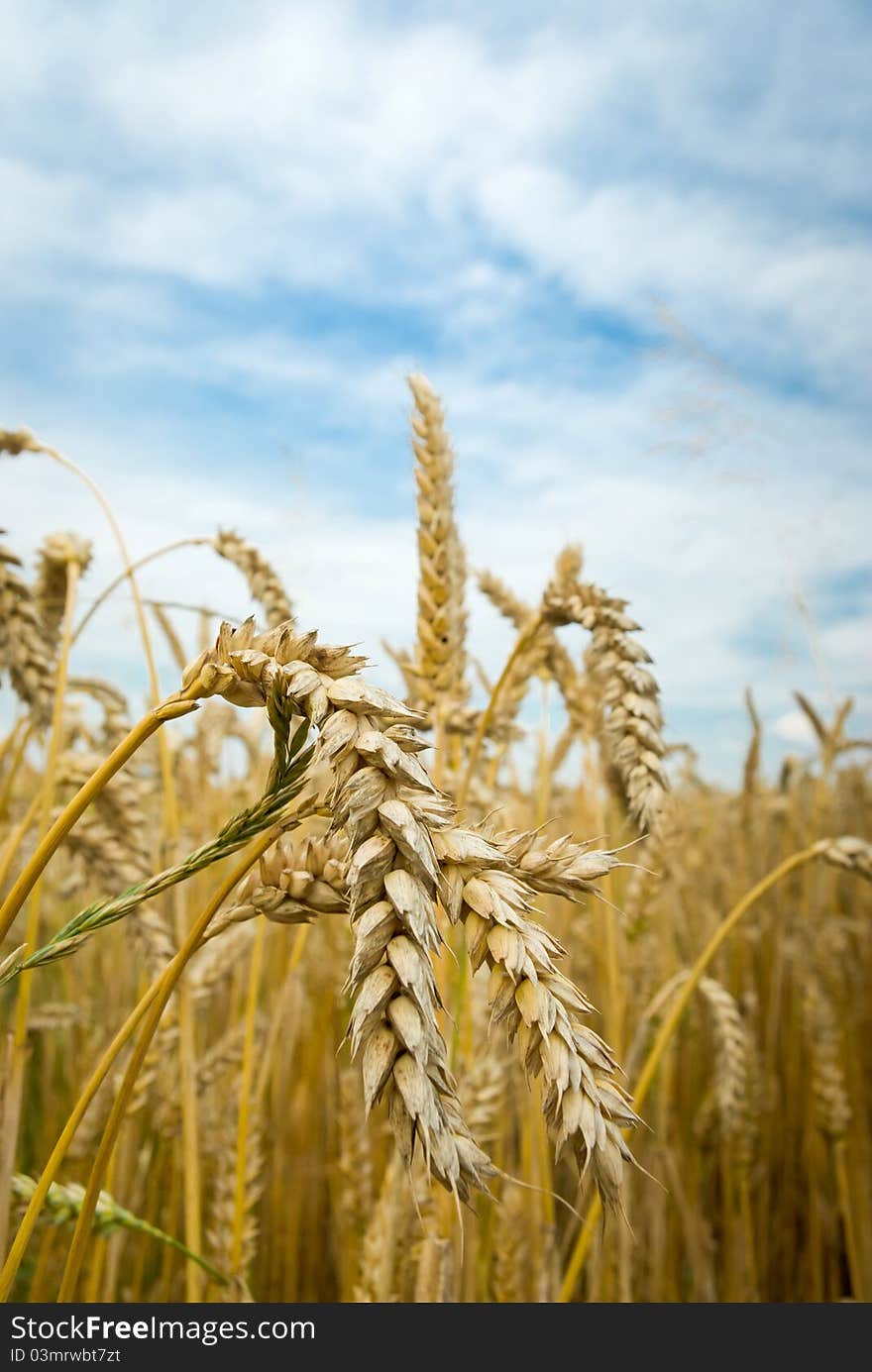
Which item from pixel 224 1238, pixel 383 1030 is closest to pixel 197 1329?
pixel 224 1238

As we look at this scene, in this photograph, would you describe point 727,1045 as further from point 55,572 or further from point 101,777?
point 101,777

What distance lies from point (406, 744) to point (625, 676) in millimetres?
572

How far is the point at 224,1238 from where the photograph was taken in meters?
1.54

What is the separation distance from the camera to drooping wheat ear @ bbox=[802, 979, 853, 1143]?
7.81 feet

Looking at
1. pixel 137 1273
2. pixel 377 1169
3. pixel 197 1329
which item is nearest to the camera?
pixel 197 1329

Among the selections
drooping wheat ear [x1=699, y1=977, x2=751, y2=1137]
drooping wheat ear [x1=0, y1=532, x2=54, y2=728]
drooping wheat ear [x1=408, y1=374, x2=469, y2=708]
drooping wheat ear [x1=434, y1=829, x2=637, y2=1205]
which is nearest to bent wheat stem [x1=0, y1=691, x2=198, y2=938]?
drooping wheat ear [x1=434, y1=829, x2=637, y2=1205]

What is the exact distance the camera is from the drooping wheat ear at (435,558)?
1.34m

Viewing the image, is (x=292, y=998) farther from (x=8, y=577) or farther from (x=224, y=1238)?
(x=8, y=577)

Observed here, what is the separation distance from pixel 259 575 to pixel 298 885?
858 millimetres

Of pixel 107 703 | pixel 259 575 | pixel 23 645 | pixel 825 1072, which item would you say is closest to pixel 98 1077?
pixel 23 645

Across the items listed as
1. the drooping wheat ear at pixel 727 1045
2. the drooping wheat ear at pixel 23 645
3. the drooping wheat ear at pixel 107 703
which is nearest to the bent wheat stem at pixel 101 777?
the drooping wheat ear at pixel 23 645

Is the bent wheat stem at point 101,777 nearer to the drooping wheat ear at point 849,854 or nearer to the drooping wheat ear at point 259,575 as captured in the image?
the drooping wheat ear at point 259,575

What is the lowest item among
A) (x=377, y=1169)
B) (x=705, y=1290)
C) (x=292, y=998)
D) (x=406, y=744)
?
(x=705, y=1290)

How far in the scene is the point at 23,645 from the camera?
1265 mm
